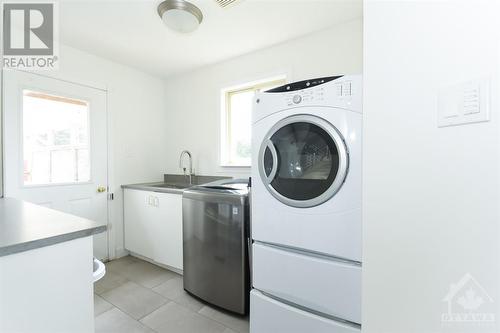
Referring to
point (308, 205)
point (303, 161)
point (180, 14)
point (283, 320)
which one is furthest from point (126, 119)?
point (283, 320)

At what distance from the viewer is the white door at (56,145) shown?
1.92 metres

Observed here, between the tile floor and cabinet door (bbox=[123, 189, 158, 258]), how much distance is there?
0.30 metres

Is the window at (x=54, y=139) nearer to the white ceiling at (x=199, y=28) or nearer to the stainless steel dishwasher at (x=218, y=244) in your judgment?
the white ceiling at (x=199, y=28)

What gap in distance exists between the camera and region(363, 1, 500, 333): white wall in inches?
22.8

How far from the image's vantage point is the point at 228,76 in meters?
2.55

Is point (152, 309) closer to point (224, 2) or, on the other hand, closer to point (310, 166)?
point (310, 166)

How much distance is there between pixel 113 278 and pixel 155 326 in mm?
935

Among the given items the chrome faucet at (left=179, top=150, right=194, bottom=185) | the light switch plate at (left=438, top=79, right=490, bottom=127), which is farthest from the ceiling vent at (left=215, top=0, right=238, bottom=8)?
the chrome faucet at (left=179, top=150, right=194, bottom=185)

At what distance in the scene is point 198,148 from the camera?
278cm

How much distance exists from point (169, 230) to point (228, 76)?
180 cm

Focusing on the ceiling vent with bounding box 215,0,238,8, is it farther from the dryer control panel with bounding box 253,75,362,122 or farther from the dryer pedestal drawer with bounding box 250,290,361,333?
the dryer pedestal drawer with bounding box 250,290,361,333

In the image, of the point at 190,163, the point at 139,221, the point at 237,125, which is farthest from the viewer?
the point at 190,163

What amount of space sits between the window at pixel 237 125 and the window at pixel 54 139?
1.48m

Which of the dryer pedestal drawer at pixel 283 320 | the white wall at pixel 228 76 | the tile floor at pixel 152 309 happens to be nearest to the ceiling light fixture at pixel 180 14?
the white wall at pixel 228 76
